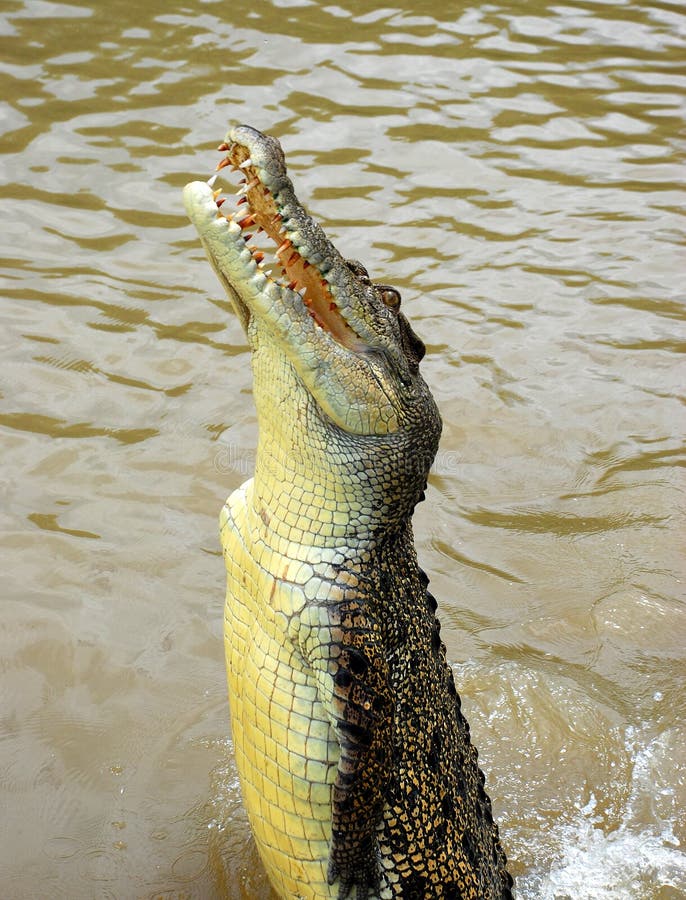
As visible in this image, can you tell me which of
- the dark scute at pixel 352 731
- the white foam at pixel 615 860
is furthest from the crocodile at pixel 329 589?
the white foam at pixel 615 860

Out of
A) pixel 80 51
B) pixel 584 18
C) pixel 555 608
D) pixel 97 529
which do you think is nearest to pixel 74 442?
pixel 97 529

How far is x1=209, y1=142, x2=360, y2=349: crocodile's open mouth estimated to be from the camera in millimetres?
2795

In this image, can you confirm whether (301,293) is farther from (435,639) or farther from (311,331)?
(435,639)

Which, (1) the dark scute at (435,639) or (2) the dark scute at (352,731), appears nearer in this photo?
(2) the dark scute at (352,731)

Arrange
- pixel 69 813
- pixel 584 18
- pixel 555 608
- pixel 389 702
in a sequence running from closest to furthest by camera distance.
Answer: pixel 389 702, pixel 69 813, pixel 555 608, pixel 584 18

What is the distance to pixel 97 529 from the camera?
500 cm

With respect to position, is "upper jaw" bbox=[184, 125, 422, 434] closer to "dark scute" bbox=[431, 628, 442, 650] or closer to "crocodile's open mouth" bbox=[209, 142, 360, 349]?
"crocodile's open mouth" bbox=[209, 142, 360, 349]

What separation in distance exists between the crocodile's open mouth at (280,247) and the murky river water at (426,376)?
6.21ft

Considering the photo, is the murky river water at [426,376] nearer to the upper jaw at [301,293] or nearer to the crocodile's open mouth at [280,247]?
the upper jaw at [301,293]

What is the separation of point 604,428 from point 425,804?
142 inches

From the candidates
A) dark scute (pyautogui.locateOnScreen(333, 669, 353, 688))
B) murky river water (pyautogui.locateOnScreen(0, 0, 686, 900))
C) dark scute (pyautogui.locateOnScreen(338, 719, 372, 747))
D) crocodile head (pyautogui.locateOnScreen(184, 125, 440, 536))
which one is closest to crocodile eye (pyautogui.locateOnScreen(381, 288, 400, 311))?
crocodile head (pyautogui.locateOnScreen(184, 125, 440, 536))

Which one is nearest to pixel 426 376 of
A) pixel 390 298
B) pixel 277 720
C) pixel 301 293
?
pixel 390 298

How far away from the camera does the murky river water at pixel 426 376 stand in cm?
394

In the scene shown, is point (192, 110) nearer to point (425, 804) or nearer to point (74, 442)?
point (74, 442)
